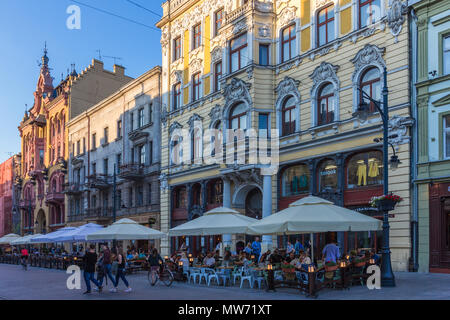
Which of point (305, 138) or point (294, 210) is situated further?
point (305, 138)

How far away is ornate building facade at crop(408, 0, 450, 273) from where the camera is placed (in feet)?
67.4

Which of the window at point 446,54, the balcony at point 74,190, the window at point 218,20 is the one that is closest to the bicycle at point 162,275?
the window at point 446,54

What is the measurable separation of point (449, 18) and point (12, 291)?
19.5 meters

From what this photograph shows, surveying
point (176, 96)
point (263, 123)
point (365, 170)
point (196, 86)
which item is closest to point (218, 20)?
point (196, 86)

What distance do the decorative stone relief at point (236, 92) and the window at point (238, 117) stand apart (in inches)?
18.6

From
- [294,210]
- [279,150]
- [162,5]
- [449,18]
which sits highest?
[162,5]

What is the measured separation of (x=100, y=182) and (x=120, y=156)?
3.40 m

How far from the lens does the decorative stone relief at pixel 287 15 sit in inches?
1117

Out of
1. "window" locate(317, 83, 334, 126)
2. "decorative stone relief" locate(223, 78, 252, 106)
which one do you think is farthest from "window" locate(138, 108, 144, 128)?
"window" locate(317, 83, 334, 126)
